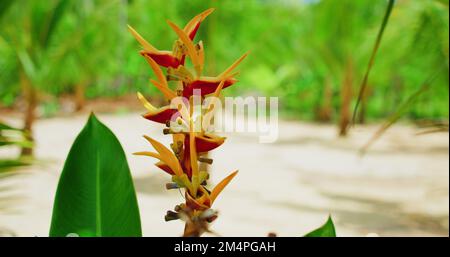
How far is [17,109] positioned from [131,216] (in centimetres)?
1174

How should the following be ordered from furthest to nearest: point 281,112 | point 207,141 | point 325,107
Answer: point 281,112 < point 325,107 < point 207,141

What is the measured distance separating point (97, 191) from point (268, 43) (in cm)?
835

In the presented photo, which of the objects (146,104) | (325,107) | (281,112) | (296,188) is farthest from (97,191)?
(281,112)

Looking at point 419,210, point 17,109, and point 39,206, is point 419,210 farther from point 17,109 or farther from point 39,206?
point 17,109

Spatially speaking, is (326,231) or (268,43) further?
(268,43)

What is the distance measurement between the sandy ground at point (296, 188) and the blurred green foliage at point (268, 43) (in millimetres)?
697

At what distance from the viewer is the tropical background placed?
270 centimetres

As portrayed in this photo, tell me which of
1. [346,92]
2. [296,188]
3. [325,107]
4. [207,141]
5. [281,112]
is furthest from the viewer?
[281,112]

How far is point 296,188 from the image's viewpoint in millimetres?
4375

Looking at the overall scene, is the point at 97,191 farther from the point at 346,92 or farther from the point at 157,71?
the point at 346,92

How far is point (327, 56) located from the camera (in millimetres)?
8531

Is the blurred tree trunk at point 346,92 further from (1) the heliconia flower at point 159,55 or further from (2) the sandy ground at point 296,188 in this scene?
(1) the heliconia flower at point 159,55

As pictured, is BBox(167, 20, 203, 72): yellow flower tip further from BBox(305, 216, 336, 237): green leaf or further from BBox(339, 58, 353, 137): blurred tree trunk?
BBox(339, 58, 353, 137): blurred tree trunk

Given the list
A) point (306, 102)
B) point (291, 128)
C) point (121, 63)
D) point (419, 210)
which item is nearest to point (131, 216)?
point (419, 210)
